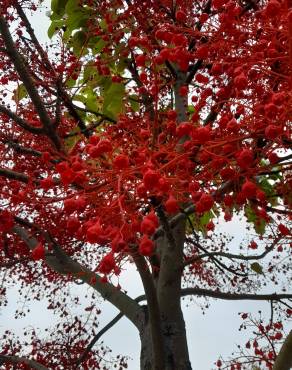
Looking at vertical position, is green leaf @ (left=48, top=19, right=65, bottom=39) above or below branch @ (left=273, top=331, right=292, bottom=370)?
above

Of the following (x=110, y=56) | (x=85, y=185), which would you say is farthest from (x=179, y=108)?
(x=85, y=185)

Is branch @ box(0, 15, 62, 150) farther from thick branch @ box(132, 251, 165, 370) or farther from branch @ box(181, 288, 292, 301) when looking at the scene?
branch @ box(181, 288, 292, 301)

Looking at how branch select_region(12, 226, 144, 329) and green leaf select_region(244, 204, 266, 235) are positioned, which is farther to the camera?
green leaf select_region(244, 204, 266, 235)

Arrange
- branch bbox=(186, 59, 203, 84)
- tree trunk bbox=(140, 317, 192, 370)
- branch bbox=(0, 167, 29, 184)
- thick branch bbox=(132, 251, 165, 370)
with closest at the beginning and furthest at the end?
1. branch bbox=(0, 167, 29, 184)
2. thick branch bbox=(132, 251, 165, 370)
3. tree trunk bbox=(140, 317, 192, 370)
4. branch bbox=(186, 59, 203, 84)


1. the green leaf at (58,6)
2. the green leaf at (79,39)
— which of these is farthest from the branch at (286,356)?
the green leaf at (58,6)

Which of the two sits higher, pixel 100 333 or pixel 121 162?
pixel 100 333

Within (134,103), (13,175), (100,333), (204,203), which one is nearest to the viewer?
(204,203)

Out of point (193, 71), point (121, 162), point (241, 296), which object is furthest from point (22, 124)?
point (241, 296)

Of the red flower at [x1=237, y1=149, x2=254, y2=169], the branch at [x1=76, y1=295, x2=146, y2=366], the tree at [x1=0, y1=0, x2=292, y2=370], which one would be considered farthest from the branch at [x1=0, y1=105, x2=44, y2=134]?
the branch at [x1=76, y1=295, x2=146, y2=366]

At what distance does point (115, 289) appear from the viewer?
4.15m

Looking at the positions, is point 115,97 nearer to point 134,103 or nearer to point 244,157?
point 134,103

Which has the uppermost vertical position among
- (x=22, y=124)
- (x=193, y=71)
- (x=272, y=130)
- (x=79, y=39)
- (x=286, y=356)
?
(x=193, y=71)

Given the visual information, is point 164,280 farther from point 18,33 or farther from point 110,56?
point 18,33

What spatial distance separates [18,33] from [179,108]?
1620 mm
